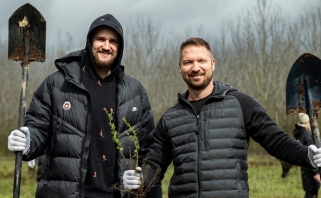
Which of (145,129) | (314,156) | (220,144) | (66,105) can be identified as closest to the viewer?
(314,156)

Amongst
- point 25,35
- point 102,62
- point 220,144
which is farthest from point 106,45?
point 220,144

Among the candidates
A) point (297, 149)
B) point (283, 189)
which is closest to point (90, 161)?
point (297, 149)

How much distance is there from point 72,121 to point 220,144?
1068mm

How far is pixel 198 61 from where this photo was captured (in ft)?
11.2

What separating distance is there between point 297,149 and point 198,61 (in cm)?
82

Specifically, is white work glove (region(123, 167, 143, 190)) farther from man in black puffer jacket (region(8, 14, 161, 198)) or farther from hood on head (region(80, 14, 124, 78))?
hood on head (region(80, 14, 124, 78))

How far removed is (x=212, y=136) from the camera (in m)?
3.32

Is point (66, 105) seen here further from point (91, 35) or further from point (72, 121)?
point (91, 35)

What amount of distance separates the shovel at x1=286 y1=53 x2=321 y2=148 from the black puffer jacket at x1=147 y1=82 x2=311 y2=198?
15.9 inches

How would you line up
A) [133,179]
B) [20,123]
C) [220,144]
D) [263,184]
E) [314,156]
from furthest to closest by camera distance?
[263,184] → [20,123] → [133,179] → [220,144] → [314,156]

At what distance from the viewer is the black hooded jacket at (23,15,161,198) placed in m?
3.65

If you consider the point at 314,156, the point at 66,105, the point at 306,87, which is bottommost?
the point at 314,156

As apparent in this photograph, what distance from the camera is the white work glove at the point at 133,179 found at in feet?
11.5

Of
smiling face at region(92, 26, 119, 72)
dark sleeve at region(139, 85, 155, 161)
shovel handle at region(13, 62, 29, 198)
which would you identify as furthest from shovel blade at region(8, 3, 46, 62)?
dark sleeve at region(139, 85, 155, 161)
